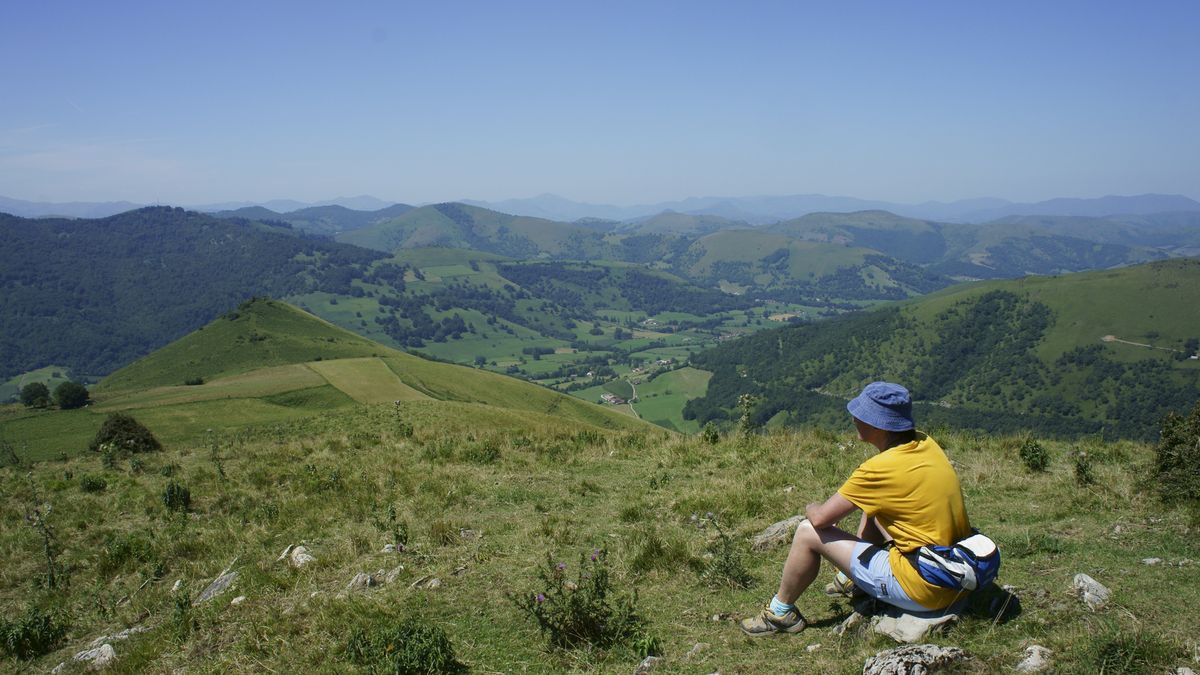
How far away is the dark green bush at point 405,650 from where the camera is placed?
522cm

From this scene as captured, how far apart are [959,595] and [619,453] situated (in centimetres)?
946

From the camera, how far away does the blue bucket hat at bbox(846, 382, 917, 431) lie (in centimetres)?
529

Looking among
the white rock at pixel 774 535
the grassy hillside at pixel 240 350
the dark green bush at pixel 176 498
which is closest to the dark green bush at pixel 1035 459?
the white rock at pixel 774 535

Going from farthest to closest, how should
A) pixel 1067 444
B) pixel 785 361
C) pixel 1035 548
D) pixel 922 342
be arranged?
pixel 785 361 < pixel 922 342 < pixel 1067 444 < pixel 1035 548

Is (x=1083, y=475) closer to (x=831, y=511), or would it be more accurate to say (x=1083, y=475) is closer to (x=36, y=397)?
(x=831, y=511)

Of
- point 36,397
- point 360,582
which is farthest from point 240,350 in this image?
point 360,582

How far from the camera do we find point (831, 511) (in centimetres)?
525

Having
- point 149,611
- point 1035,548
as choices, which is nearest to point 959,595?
point 1035,548

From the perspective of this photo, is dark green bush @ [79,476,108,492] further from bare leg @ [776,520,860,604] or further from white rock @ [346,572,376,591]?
bare leg @ [776,520,860,604]

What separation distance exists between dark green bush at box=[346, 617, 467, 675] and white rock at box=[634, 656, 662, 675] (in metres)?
1.57

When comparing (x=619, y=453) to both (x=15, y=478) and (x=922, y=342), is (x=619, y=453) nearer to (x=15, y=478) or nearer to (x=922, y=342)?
(x=15, y=478)

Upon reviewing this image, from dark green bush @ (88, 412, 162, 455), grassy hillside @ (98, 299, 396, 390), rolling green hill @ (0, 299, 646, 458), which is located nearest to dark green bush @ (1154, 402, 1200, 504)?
rolling green hill @ (0, 299, 646, 458)

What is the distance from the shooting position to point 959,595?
5.07m

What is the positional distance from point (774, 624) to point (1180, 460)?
281 inches
